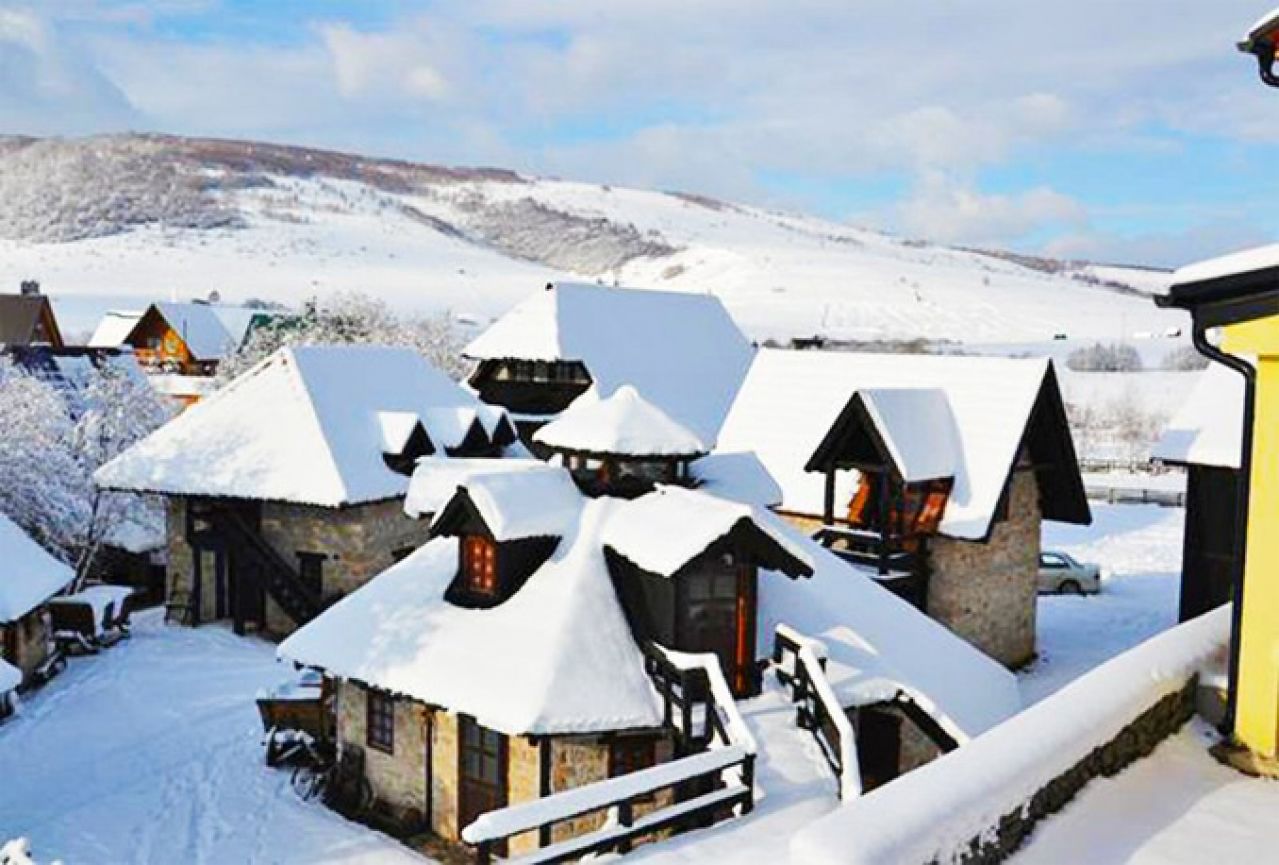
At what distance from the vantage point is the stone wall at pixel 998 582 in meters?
23.7

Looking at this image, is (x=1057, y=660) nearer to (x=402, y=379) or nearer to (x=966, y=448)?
(x=966, y=448)

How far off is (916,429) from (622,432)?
26.3 feet

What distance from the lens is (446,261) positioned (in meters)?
158

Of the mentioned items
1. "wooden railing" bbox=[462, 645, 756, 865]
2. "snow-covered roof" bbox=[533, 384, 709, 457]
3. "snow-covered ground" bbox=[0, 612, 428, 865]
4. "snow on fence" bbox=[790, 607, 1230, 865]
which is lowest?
"snow-covered ground" bbox=[0, 612, 428, 865]

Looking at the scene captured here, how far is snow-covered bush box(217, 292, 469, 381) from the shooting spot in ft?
171

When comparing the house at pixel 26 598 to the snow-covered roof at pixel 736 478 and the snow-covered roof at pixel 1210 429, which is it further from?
the snow-covered roof at pixel 1210 429

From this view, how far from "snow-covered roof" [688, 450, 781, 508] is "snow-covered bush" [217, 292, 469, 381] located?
28.6 metres

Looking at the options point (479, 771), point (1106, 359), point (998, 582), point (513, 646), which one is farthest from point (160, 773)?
point (1106, 359)

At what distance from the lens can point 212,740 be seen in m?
20.4

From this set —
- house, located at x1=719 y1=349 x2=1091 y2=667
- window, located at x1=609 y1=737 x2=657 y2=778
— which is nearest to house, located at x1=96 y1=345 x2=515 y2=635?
house, located at x1=719 y1=349 x2=1091 y2=667

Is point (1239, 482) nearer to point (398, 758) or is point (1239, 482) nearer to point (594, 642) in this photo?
point (594, 642)

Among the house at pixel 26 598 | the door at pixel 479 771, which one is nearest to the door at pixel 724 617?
the door at pixel 479 771

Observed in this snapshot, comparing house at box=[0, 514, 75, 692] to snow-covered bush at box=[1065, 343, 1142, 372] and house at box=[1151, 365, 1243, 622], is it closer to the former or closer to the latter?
house at box=[1151, 365, 1243, 622]

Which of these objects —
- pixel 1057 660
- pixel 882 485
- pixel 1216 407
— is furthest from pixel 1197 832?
pixel 1057 660
